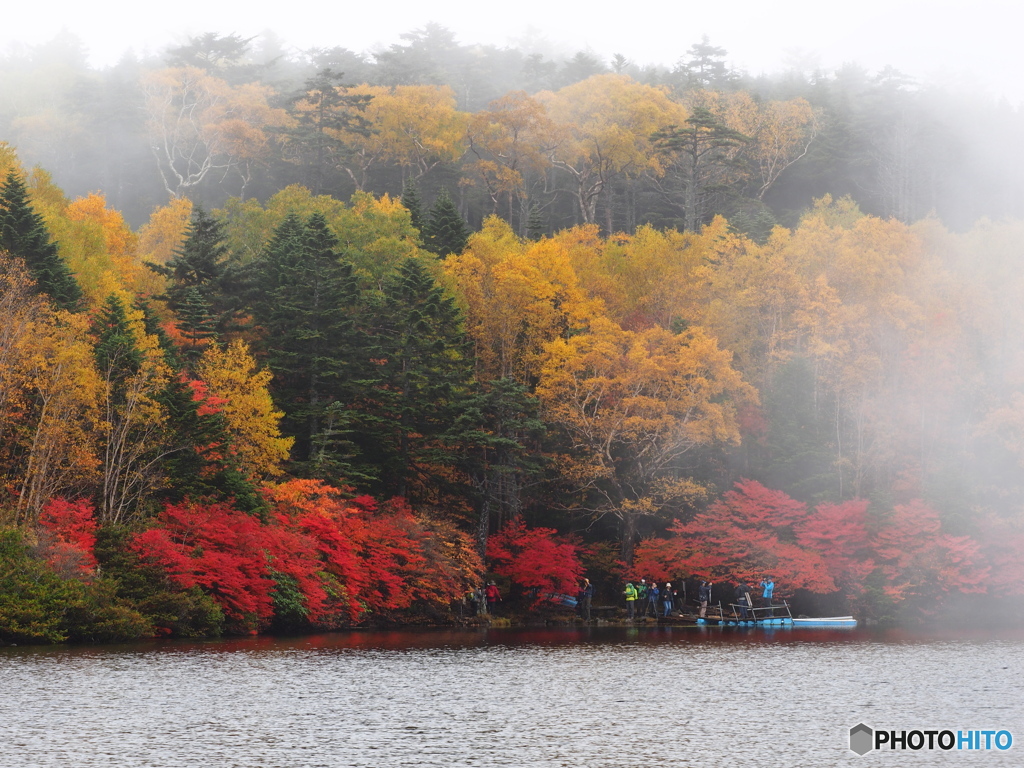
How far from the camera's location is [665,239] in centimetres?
6962

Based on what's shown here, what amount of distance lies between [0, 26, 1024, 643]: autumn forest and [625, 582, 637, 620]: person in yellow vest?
1.80 m

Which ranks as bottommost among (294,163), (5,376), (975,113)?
(5,376)

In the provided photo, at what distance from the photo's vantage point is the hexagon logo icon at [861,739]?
1579 centimetres

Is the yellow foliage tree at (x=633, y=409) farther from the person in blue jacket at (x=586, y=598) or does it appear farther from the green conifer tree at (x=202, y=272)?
the green conifer tree at (x=202, y=272)

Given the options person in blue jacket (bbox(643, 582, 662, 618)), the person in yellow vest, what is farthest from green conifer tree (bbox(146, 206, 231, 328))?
person in blue jacket (bbox(643, 582, 662, 618))

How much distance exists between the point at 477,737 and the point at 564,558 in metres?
33.3

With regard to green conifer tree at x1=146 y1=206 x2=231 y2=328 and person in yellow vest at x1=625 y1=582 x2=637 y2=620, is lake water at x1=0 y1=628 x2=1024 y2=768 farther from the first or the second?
green conifer tree at x1=146 y1=206 x2=231 y2=328

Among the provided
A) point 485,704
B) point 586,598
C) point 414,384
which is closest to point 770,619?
point 586,598

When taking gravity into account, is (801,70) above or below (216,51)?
above

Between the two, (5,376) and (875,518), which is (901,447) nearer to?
(875,518)

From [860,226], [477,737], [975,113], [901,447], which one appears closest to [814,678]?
[477,737]

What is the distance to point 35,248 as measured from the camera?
44.2 meters

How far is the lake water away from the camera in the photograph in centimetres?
1524

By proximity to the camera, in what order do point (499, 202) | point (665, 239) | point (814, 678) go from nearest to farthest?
1. point (814, 678)
2. point (665, 239)
3. point (499, 202)
